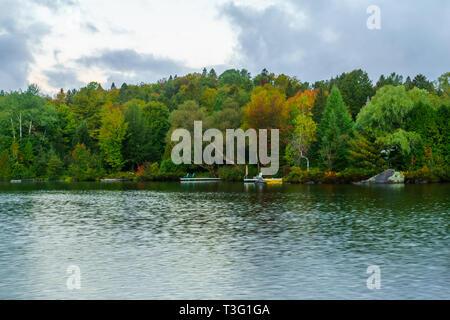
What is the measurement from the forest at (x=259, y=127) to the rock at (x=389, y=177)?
4.70ft

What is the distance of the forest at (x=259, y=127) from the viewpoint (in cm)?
6431

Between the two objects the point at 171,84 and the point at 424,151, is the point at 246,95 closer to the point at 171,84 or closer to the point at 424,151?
the point at 424,151

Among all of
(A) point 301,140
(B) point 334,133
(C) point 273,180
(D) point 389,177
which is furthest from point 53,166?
(D) point 389,177

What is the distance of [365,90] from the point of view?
101 m

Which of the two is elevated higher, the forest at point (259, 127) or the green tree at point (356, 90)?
the green tree at point (356, 90)

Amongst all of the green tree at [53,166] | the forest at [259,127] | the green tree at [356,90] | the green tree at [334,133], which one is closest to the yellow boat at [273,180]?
the forest at [259,127]

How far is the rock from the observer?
60.8 metres

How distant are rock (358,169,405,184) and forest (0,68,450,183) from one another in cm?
143

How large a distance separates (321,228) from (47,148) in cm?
7688

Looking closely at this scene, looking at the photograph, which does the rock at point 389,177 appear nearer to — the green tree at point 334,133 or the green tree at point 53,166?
the green tree at point 334,133

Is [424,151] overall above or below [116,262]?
above

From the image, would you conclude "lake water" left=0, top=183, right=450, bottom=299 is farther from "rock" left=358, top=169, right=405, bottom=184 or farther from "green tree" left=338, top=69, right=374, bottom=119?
"green tree" left=338, top=69, right=374, bottom=119

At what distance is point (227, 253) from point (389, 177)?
4882cm

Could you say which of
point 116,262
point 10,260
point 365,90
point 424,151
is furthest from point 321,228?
point 365,90
